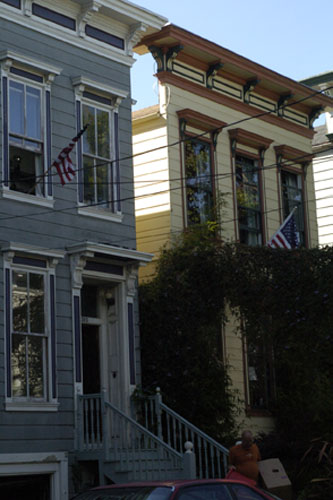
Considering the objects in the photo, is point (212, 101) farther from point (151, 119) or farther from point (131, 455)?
point (131, 455)

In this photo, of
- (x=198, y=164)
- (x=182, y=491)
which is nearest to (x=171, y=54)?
(x=198, y=164)

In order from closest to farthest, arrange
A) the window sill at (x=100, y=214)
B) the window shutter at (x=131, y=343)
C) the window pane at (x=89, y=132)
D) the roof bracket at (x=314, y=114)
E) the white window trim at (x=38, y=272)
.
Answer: the white window trim at (x=38, y=272) < the window sill at (x=100, y=214) < the window shutter at (x=131, y=343) < the window pane at (x=89, y=132) < the roof bracket at (x=314, y=114)

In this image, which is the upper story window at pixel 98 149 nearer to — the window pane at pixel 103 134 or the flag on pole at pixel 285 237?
the window pane at pixel 103 134

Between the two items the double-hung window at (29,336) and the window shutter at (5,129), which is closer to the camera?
the double-hung window at (29,336)

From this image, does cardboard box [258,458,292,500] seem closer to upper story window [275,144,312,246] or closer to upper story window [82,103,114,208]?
upper story window [82,103,114,208]

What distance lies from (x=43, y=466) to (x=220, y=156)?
910 cm

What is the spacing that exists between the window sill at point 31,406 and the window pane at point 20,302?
4.08 ft

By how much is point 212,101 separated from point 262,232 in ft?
11.1

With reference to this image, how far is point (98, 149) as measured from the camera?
18.9 m

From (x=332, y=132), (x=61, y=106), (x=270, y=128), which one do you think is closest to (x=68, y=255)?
(x=61, y=106)

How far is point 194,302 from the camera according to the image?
1916 cm

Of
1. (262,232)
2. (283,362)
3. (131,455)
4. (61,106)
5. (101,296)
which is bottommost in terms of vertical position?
(131,455)

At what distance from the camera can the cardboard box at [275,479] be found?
1603cm

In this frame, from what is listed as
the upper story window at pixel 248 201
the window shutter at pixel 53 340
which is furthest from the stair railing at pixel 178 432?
the upper story window at pixel 248 201
